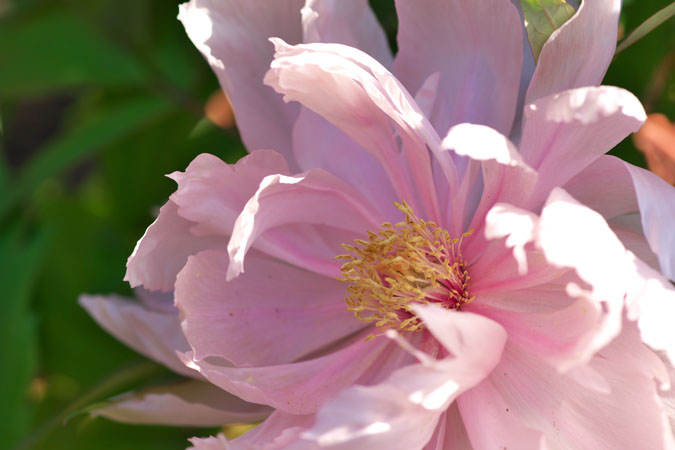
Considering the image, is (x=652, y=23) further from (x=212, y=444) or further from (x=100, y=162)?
(x=100, y=162)

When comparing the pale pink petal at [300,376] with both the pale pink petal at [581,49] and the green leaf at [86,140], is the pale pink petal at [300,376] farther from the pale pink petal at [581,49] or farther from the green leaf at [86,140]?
the green leaf at [86,140]

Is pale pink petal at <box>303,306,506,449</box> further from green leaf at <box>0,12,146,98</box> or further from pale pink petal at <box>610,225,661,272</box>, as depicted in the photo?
green leaf at <box>0,12,146,98</box>

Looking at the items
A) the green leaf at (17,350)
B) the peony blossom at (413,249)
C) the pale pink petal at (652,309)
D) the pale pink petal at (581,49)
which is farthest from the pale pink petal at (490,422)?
the green leaf at (17,350)

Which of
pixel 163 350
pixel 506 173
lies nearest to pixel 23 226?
pixel 163 350

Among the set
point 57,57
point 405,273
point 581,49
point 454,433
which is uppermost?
point 57,57

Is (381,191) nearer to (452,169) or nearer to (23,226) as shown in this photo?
(452,169)

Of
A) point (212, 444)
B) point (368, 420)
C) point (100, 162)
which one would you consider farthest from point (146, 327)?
point (100, 162)
